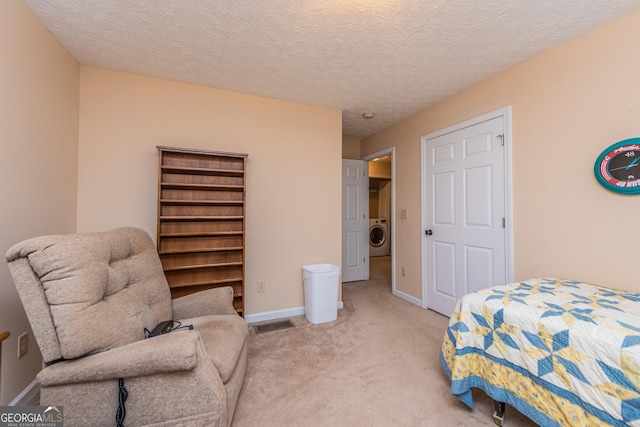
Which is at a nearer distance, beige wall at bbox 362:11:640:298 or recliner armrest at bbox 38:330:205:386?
recliner armrest at bbox 38:330:205:386

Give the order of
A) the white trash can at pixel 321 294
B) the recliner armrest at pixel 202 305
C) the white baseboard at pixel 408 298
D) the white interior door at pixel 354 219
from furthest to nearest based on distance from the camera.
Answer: the white interior door at pixel 354 219 < the white baseboard at pixel 408 298 < the white trash can at pixel 321 294 < the recliner armrest at pixel 202 305

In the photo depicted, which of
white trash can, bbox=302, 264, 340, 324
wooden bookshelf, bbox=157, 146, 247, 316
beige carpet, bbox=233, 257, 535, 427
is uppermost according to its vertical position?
wooden bookshelf, bbox=157, 146, 247, 316

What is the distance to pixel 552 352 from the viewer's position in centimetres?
113

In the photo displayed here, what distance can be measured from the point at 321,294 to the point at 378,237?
13.2 feet

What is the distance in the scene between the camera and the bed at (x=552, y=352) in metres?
0.97

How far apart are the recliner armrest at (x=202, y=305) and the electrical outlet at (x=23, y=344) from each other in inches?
31.2

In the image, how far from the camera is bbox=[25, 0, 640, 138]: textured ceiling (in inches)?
60.5

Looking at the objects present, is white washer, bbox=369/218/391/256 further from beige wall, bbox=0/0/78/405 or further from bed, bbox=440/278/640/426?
beige wall, bbox=0/0/78/405

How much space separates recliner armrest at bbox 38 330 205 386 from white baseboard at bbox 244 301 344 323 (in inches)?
65.0

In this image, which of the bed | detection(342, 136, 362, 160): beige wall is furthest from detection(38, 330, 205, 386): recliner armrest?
detection(342, 136, 362, 160): beige wall

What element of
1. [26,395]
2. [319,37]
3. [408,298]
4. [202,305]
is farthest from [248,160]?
[408,298]

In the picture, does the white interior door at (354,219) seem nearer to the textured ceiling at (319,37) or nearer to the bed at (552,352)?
the textured ceiling at (319,37)

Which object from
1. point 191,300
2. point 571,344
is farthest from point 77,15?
point 571,344

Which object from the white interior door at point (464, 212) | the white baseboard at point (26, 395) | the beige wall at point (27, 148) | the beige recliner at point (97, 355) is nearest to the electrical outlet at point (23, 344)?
the beige wall at point (27, 148)
